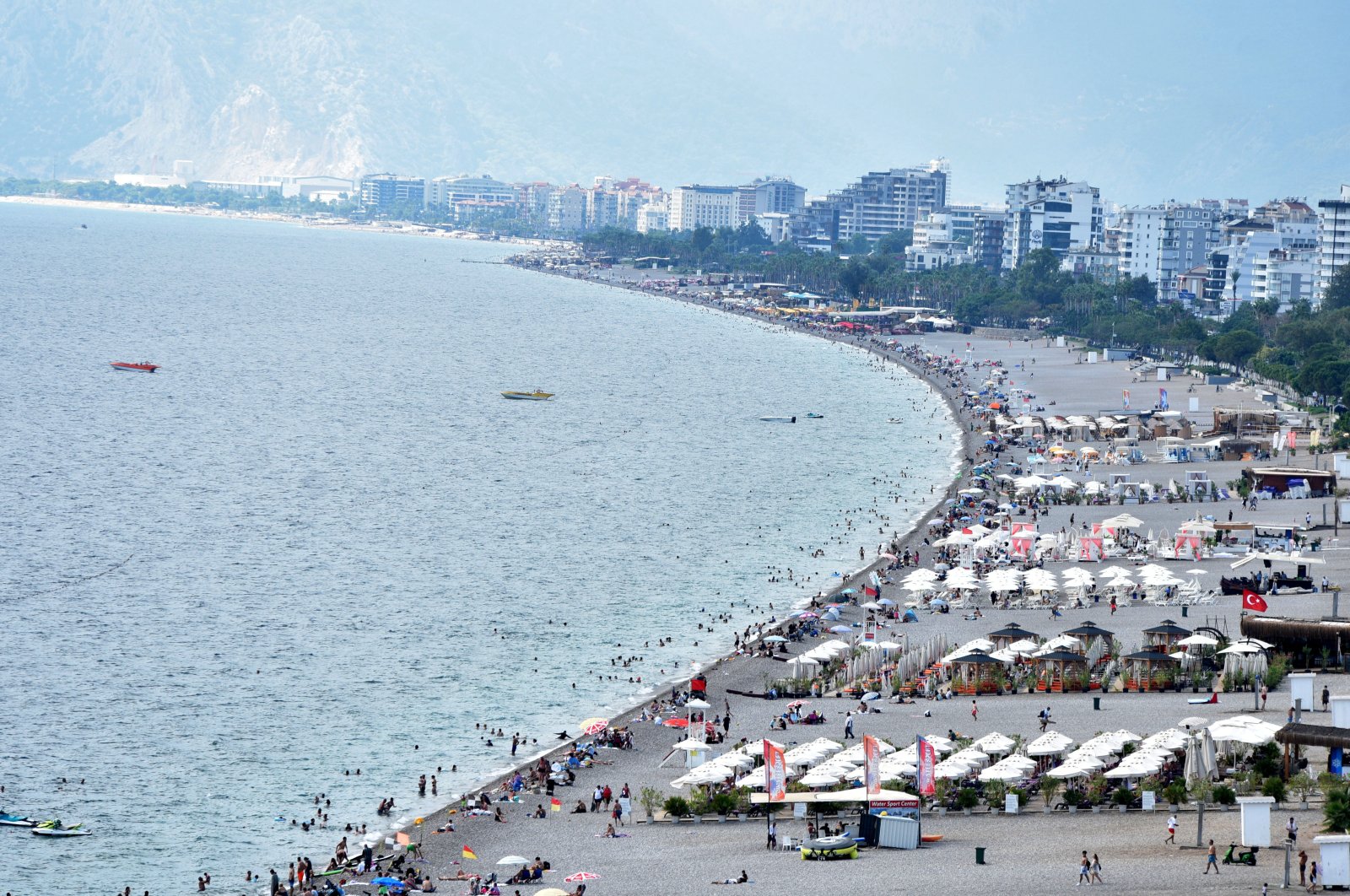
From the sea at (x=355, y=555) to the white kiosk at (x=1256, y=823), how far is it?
14.1m

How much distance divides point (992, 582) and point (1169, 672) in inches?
377

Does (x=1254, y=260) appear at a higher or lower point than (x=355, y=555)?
higher

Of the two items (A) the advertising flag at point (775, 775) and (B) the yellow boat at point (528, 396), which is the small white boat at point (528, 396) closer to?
(B) the yellow boat at point (528, 396)

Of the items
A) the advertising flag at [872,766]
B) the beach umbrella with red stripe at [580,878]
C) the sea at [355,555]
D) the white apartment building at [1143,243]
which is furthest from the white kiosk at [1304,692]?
the white apartment building at [1143,243]

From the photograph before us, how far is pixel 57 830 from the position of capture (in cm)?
3023

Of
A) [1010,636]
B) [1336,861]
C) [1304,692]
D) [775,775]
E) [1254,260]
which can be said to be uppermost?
[1254,260]

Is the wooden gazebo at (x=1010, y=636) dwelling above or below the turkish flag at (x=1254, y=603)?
below

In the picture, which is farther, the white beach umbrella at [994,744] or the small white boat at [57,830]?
the white beach umbrella at [994,744]

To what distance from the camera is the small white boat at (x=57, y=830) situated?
30.2 m

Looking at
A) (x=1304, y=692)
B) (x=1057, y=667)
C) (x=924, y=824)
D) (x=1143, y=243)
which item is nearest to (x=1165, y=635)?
(x=1057, y=667)

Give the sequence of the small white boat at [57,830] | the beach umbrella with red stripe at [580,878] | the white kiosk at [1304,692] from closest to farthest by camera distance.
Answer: the beach umbrella with red stripe at [580,878]
the small white boat at [57,830]
the white kiosk at [1304,692]

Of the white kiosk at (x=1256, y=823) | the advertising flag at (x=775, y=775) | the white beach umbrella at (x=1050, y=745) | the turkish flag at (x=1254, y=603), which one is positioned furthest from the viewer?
the turkish flag at (x=1254, y=603)

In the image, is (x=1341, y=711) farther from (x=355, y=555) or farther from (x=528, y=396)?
(x=528, y=396)

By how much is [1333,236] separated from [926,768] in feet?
377
